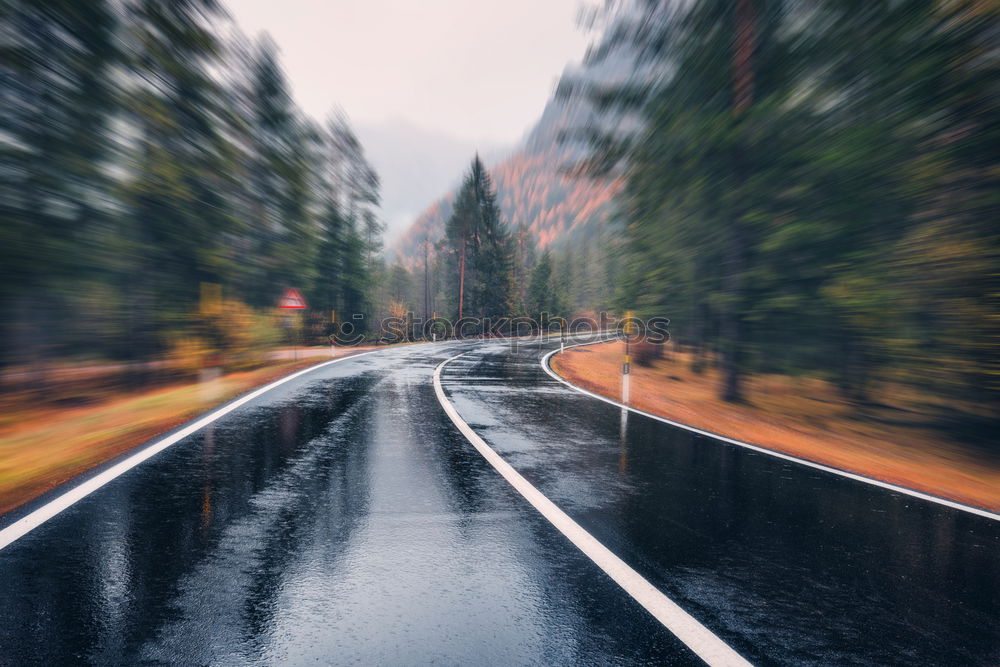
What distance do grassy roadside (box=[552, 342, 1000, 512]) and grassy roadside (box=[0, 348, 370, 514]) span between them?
8852 millimetres

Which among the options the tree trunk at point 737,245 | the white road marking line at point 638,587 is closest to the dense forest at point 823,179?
the tree trunk at point 737,245

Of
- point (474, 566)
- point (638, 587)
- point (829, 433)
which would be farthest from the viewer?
point (829, 433)

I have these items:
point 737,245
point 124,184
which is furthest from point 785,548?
point 124,184

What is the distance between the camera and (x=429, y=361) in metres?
19.6

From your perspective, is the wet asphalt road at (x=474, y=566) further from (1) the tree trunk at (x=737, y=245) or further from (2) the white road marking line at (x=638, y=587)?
(1) the tree trunk at (x=737, y=245)

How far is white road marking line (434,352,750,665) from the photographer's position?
7.78 feet

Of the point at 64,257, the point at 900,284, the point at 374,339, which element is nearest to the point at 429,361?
the point at 64,257

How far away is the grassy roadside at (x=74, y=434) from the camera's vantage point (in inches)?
194

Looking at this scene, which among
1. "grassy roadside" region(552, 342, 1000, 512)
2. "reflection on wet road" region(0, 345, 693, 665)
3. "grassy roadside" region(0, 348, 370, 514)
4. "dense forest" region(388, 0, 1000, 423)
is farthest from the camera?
"dense forest" region(388, 0, 1000, 423)

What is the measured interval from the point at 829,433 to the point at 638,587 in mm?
8746

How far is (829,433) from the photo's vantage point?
9.54 m

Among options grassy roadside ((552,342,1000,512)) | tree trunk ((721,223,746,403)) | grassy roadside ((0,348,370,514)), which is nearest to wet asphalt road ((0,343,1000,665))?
grassy roadside ((0,348,370,514))

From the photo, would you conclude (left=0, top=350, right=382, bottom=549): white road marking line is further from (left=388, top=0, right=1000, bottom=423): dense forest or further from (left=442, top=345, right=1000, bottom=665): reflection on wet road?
(left=388, top=0, right=1000, bottom=423): dense forest

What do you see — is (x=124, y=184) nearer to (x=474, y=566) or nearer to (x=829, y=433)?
(x=474, y=566)
